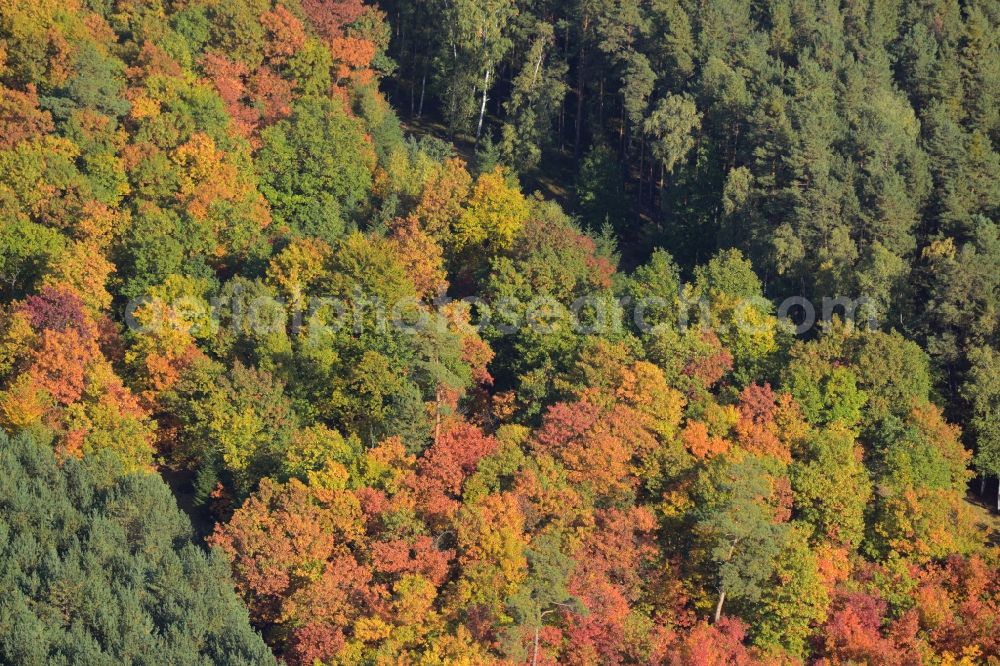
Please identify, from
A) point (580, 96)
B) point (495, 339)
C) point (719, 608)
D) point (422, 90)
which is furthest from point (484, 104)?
point (719, 608)

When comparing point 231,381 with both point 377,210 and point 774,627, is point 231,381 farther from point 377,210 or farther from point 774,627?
point 774,627

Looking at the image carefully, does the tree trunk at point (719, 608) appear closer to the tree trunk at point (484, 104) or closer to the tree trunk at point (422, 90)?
the tree trunk at point (484, 104)

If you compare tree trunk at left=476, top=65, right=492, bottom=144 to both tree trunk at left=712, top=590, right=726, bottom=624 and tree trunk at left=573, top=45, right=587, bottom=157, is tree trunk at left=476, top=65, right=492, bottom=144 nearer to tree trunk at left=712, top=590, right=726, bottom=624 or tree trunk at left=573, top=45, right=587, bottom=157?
tree trunk at left=573, top=45, right=587, bottom=157

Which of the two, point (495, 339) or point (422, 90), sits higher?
point (422, 90)

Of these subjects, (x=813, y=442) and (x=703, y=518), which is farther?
(x=813, y=442)

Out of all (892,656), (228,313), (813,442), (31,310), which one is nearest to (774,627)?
(892,656)

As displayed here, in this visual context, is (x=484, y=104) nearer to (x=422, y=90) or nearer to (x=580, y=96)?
(x=580, y=96)

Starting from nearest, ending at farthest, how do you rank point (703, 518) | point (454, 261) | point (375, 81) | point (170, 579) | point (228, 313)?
point (170, 579) < point (703, 518) < point (228, 313) < point (454, 261) < point (375, 81)

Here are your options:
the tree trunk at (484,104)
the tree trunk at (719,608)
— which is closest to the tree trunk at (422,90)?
the tree trunk at (484,104)

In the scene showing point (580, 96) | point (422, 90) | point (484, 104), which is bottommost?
point (422, 90)
